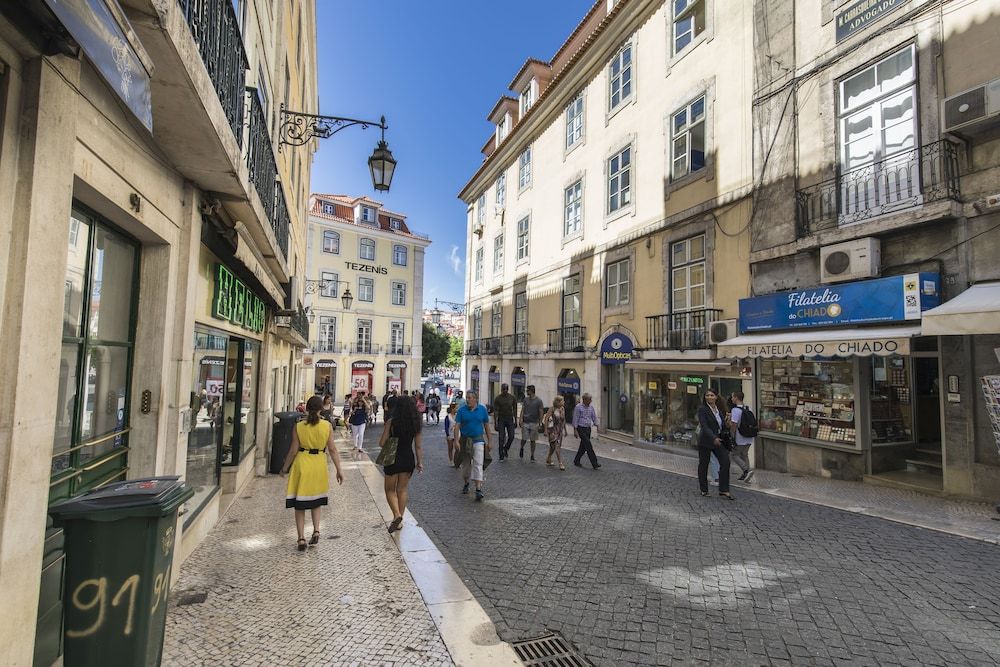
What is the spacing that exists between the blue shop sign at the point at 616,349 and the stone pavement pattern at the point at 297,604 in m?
10.4

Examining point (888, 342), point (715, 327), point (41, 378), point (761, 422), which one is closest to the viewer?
point (41, 378)

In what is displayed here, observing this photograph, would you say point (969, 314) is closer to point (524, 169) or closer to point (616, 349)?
point (616, 349)

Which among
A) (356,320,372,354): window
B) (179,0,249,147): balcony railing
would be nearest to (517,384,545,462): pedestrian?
(179,0,249,147): balcony railing

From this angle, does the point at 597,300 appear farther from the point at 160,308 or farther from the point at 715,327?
the point at 160,308

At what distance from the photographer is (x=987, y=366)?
23.9ft

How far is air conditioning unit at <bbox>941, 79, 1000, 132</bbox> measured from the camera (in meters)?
6.96

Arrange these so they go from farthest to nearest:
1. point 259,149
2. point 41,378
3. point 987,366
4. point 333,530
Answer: point 987,366 < point 259,149 < point 333,530 < point 41,378

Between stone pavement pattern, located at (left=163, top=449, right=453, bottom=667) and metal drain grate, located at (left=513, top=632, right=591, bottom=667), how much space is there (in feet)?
1.76

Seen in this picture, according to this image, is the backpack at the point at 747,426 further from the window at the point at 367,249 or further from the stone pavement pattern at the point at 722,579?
the window at the point at 367,249

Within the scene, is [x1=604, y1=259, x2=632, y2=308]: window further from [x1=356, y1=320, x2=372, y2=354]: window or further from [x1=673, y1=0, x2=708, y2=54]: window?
[x1=356, y1=320, x2=372, y2=354]: window

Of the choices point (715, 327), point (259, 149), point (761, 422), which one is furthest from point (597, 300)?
point (259, 149)

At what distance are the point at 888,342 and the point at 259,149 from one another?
980 cm

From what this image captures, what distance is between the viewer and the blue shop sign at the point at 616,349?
14.7 metres

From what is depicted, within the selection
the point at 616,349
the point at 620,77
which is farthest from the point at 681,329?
the point at 620,77
